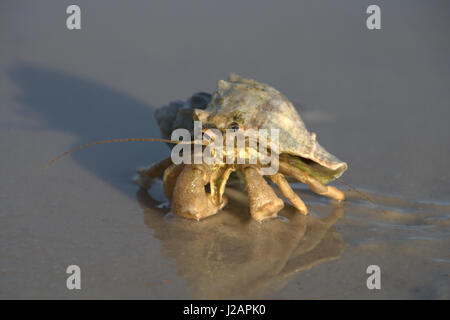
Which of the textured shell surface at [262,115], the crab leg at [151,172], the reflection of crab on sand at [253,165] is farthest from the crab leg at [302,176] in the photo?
the crab leg at [151,172]

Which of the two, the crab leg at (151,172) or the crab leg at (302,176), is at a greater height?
the crab leg at (151,172)

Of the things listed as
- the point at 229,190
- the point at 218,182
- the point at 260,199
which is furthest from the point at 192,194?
the point at 229,190

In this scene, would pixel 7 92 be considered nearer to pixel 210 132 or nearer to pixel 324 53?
pixel 210 132

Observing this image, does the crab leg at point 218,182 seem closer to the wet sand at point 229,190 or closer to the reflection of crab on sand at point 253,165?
the reflection of crab on sand at point 253,165

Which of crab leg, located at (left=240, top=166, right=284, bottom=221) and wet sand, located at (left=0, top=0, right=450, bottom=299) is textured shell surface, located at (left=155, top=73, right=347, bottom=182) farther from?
wet sand, located at (left=0, top=0, right=450, bottom=299)

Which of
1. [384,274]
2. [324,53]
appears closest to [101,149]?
[384,274]

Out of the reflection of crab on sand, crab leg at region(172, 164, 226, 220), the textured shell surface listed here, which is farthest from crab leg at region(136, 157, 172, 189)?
the textured shell surface
